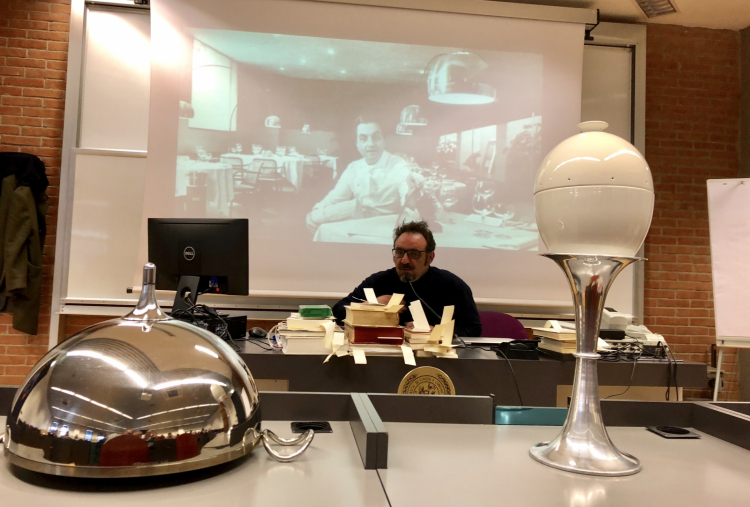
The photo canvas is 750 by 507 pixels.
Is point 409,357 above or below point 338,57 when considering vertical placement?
below

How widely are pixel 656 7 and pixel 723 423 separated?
3.89m

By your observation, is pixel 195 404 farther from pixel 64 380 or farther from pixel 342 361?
pixel 342 361

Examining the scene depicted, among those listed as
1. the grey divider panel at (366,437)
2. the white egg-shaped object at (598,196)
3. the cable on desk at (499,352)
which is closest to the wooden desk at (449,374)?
the cable on desk at (499,352)

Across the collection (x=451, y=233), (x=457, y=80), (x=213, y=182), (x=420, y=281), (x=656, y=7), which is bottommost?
(x=420, y=281)

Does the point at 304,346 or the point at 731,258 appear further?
the point at 731,258

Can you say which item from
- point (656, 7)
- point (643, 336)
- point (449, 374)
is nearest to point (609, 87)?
point (656, 7)

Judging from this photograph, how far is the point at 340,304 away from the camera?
3.14m

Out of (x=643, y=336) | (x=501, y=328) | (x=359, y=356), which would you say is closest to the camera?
(x=359, y=356)

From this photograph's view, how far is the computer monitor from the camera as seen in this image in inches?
92.9

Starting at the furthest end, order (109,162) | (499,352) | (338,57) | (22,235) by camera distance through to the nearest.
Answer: (338,57)
(109,162)
(22,235)
(499,352)

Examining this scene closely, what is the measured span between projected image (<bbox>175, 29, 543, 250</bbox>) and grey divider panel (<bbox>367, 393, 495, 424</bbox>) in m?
2.82

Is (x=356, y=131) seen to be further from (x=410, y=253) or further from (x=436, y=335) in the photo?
(x=436, y=335)

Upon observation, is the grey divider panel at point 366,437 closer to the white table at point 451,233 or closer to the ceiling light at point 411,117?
the white table at point 451,233

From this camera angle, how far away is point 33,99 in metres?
3.73
